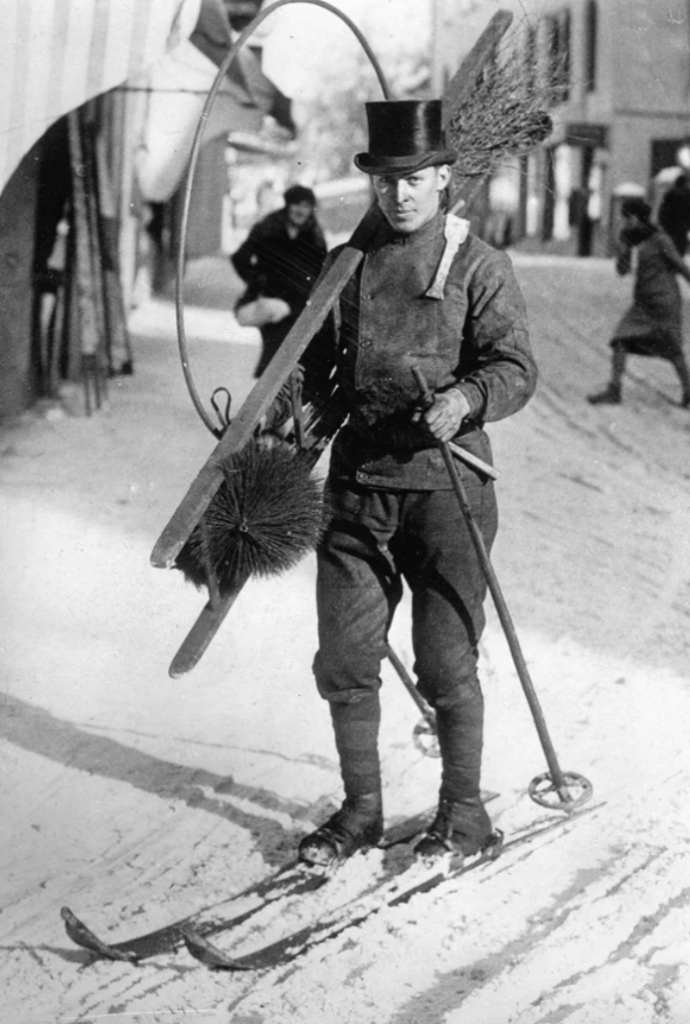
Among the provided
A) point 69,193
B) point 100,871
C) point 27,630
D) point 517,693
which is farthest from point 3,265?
point 517,693

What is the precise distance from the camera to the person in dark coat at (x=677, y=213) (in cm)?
411

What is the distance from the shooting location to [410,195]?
2.72 m

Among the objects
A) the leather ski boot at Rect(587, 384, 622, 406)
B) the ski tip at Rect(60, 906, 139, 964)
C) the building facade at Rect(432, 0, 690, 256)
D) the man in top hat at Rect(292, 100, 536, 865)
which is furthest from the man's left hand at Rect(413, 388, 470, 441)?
the leather ski boot at Rect(587, 384, 622, 406)

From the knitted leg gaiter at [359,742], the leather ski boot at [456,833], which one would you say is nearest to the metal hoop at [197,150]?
the knitted leg gaiter at [359,742]

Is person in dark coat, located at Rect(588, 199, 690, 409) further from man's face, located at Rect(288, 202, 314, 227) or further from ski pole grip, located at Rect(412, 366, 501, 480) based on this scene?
ski pole grip, located at Rect(412, 366, 501, 480)

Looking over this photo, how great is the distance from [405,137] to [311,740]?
180cm

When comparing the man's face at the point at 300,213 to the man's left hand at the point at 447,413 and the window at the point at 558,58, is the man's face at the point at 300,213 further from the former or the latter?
the man's left hand at the point at 447,413

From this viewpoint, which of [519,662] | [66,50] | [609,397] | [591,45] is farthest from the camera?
[609,397]

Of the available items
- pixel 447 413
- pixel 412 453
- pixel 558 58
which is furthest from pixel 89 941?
pixel 558 58

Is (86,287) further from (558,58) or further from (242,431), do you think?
(558,58)

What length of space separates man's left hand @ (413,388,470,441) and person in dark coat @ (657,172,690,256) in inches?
70.7

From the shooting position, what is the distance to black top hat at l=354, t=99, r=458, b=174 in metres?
2.66

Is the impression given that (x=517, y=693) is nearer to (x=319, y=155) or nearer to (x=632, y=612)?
(x=632, y=612)

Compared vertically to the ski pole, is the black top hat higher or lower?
higher
